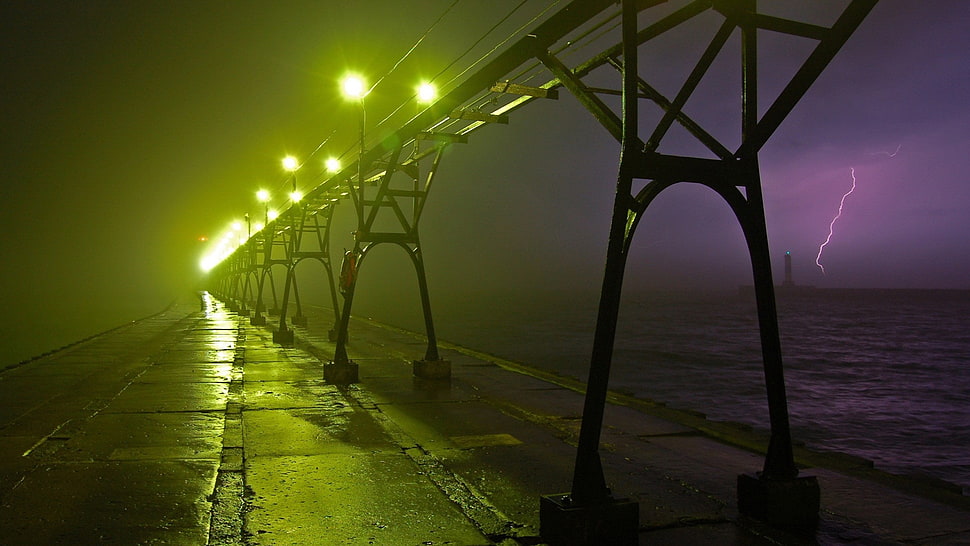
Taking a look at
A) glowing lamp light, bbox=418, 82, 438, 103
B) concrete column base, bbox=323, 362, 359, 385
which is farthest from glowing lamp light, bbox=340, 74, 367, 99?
concrete column base, bbox=323, 362, 359, 385

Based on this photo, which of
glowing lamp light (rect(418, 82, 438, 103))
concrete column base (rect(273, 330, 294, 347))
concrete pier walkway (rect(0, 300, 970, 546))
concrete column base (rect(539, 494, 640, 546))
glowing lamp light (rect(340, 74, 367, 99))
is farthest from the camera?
concrete column base (rect(273, 330, 294, 347))

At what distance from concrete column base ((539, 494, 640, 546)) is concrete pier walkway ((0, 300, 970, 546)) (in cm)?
32

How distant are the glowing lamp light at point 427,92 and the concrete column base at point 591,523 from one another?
7982 mm

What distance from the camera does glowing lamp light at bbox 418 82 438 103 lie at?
36.8ft

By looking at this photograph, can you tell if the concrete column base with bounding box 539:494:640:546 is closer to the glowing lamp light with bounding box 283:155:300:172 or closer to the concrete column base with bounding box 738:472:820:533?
the concrete column base with bounding box 738:472:820:533

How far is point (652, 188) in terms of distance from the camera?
209 inches

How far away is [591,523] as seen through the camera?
190 inches

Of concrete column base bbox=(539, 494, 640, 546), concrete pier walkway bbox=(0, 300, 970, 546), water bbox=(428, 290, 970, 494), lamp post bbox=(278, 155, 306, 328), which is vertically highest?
lamp post bbox=(278, 155, 306, 328)

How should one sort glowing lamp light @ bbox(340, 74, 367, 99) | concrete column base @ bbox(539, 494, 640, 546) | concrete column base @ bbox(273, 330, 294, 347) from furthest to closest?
Answer: concrete column base @ bbox(273, 330, 294, 347) < glowing lamp light @ bbox(340, 74, 367, 99) < concrete column base @ bbox(539, 494, 640, 546)

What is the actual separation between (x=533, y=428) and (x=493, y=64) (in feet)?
16.4

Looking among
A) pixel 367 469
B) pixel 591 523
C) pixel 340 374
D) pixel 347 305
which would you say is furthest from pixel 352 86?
pixel 591 523

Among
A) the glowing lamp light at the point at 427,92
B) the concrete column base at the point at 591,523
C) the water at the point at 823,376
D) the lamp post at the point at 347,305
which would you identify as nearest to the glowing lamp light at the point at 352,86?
the lamp post at the point at 347,305

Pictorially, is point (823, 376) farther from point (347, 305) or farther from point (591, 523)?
point (591, 523)

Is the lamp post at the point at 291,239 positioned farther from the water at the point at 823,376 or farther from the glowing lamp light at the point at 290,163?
the water at the point at 823,376
